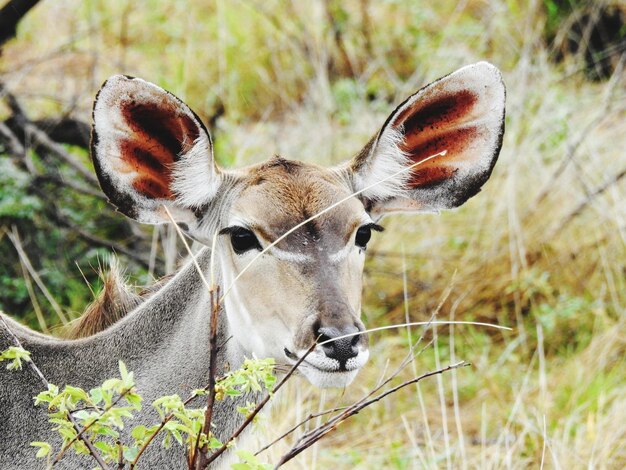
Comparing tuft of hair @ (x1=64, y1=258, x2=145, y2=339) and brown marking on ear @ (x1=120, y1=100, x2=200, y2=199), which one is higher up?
brown marking on ear @ (x1=120, y1=100, x2=200, y2=199)

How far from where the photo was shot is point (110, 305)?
136 inches

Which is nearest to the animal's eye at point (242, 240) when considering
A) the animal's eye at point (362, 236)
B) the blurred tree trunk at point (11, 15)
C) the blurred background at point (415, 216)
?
the animal's eye at point (362, 236)

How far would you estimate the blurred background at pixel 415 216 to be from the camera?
504 cm

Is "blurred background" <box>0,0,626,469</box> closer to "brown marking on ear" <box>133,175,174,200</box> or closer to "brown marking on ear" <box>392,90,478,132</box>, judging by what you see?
"brown marking on ear" <box>133,175,174,200</box>

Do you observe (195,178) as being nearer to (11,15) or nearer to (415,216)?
(11,15)

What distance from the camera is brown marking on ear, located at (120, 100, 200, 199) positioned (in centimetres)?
289

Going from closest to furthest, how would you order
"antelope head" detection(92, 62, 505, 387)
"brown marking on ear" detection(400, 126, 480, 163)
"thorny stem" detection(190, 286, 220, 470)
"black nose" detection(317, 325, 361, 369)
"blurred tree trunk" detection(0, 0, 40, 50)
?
"thorny stem" detection(190, 286, 220, 470) → "black nose" detection(317, 325, 361, 369) → "antelope head" detection(92, 62, 505, 387) → "brown marking on ear" detection(400, 126, 480, 163) → "blurred tree trunk" detection(0, 0, 40, 50)

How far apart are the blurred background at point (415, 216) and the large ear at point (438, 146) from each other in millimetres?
858

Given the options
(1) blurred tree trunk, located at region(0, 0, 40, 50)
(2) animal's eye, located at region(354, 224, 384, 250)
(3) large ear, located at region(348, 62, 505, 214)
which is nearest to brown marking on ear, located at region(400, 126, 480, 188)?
(3) large ear, located at region(348, 62, 505, 214)

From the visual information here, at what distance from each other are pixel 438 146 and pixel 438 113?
143 millimetres

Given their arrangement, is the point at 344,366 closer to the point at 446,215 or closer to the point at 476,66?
the point at 476,66

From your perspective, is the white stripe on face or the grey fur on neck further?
the grey fur on neck

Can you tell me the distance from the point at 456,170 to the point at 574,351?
9.81ft

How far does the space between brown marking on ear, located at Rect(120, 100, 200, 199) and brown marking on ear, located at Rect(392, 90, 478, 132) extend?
68 cm
